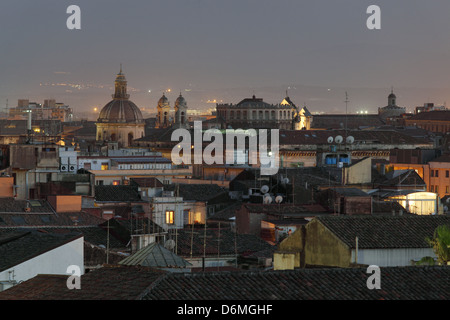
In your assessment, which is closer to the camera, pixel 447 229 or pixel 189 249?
pixel 447 229

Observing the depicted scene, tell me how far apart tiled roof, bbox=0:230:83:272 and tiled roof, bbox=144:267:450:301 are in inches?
190

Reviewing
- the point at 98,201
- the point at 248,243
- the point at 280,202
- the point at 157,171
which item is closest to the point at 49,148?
the point at 98,201

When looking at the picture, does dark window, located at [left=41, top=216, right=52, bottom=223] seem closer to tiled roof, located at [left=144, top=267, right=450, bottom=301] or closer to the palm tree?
the palm tree

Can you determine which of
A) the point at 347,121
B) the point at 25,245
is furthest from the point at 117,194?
the point at 347,121

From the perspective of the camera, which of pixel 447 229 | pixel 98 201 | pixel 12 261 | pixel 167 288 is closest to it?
pixel 167 288

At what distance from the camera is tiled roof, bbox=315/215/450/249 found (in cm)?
2239

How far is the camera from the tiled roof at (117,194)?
135 ft

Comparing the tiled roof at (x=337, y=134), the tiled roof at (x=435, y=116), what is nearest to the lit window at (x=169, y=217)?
the tiled roof at (x=337, y=134)

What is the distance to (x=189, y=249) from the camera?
27781 mm

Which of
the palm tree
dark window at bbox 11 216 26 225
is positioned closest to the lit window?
dark window at bbox 11 216 26 225

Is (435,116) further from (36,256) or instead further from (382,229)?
(36,256)

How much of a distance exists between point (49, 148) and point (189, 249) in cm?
1593

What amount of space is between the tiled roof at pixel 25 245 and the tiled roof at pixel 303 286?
482 cm
